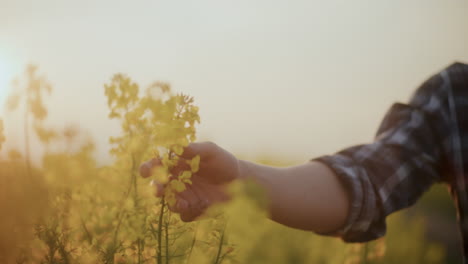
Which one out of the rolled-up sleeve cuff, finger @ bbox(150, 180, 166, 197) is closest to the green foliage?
finger @ bbox(150, 180, 166, 197)

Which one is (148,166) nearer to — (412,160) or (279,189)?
(279,189)

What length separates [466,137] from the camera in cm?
111

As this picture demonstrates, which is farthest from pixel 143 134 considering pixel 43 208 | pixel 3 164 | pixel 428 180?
pixel 428 180

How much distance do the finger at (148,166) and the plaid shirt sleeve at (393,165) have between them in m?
0.56

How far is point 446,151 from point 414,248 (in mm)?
1031

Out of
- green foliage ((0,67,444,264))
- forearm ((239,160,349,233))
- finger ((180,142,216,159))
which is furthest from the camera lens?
forearm ((239,160,349,233))

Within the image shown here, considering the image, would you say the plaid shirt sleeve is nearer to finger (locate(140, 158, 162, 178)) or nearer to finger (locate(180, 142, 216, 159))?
finger (locate(180, 142, 216, 159))

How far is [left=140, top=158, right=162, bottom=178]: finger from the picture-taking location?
630 mm

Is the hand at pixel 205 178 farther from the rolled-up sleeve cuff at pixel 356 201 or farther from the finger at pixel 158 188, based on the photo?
the rolled-up sleeve cuff at pixel 356 201

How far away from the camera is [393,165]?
111 cm

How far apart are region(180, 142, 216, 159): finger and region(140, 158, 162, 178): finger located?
0.08 metres

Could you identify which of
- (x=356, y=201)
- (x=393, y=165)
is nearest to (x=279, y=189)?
(x=356, y=201)

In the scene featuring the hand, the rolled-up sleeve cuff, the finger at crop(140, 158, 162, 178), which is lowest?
the rolled-up sleeve cuff

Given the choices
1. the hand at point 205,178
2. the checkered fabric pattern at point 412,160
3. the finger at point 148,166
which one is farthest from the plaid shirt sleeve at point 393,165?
the finger at point 148,166
